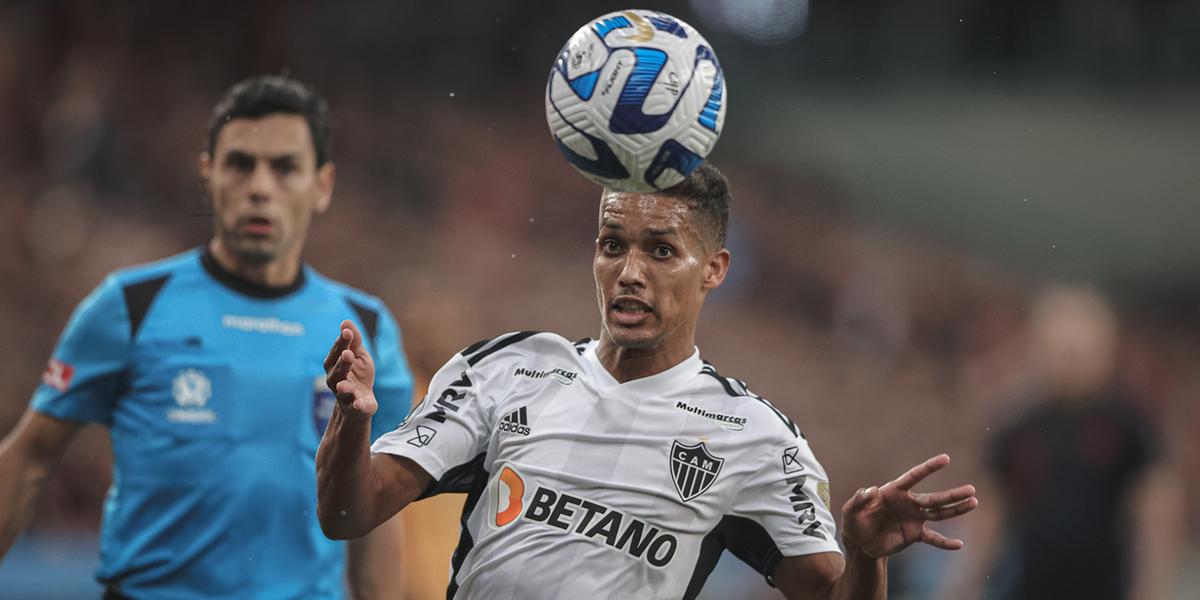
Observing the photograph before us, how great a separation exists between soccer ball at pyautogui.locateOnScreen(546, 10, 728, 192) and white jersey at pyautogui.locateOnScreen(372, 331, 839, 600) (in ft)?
1.88

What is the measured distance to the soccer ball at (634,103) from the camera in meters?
3.61

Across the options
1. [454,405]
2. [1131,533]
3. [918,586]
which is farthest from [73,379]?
[918,586]

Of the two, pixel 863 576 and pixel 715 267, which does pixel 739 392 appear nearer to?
pixel 715 267

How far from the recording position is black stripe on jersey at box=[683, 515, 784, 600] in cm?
373

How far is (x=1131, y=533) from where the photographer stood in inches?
283

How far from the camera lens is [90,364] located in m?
5.02

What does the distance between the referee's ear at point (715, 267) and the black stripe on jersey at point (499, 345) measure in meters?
0.50

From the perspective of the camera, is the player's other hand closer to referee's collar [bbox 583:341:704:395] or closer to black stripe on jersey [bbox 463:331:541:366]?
black stripe on jersey [bbox 463:331:541:366]

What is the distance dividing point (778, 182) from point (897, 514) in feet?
41.9

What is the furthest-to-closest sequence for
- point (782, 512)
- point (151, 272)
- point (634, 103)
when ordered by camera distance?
point (151, 272)
point (782, 512)
point (634, 103)

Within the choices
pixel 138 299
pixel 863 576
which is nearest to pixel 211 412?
pixel 138 299

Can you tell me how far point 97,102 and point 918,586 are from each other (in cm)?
890

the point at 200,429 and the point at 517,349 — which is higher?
the point at 517,349

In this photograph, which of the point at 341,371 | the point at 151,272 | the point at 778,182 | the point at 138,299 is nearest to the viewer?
the point at 341,371
